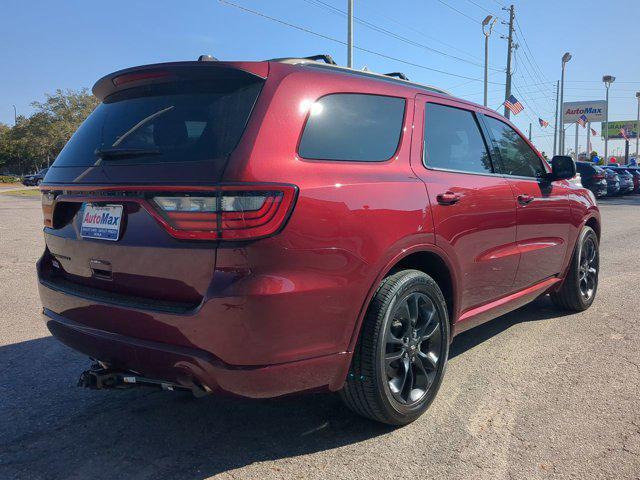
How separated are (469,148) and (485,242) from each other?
27.1 inches

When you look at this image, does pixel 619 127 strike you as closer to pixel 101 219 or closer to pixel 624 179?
pixel 624 179

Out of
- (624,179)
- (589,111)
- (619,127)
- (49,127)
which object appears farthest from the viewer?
(619,127)

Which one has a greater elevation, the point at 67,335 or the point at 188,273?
the point at 188,273

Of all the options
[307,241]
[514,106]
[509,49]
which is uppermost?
[509,49]

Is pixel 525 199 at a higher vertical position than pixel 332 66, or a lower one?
lower

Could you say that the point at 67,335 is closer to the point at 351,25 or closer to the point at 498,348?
the point at 498,348

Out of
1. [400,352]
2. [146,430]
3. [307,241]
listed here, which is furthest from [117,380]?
[400,352]

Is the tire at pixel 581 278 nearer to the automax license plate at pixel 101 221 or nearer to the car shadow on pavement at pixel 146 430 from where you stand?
the car shadow on pavement at pixel 146 430

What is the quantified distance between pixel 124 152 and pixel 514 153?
306 centimetres

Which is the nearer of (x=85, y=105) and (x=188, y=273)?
(x=188, y=273)

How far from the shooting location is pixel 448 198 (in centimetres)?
319

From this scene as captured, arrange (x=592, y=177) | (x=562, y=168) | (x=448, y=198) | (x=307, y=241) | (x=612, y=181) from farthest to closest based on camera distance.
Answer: (x=612, y=181)
(x=592, y=177)
(x=562, y=168)
(x=448, y=198)
(x=307, y=241)

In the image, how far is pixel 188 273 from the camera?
7.55 ft

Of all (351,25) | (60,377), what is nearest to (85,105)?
(351,25)
